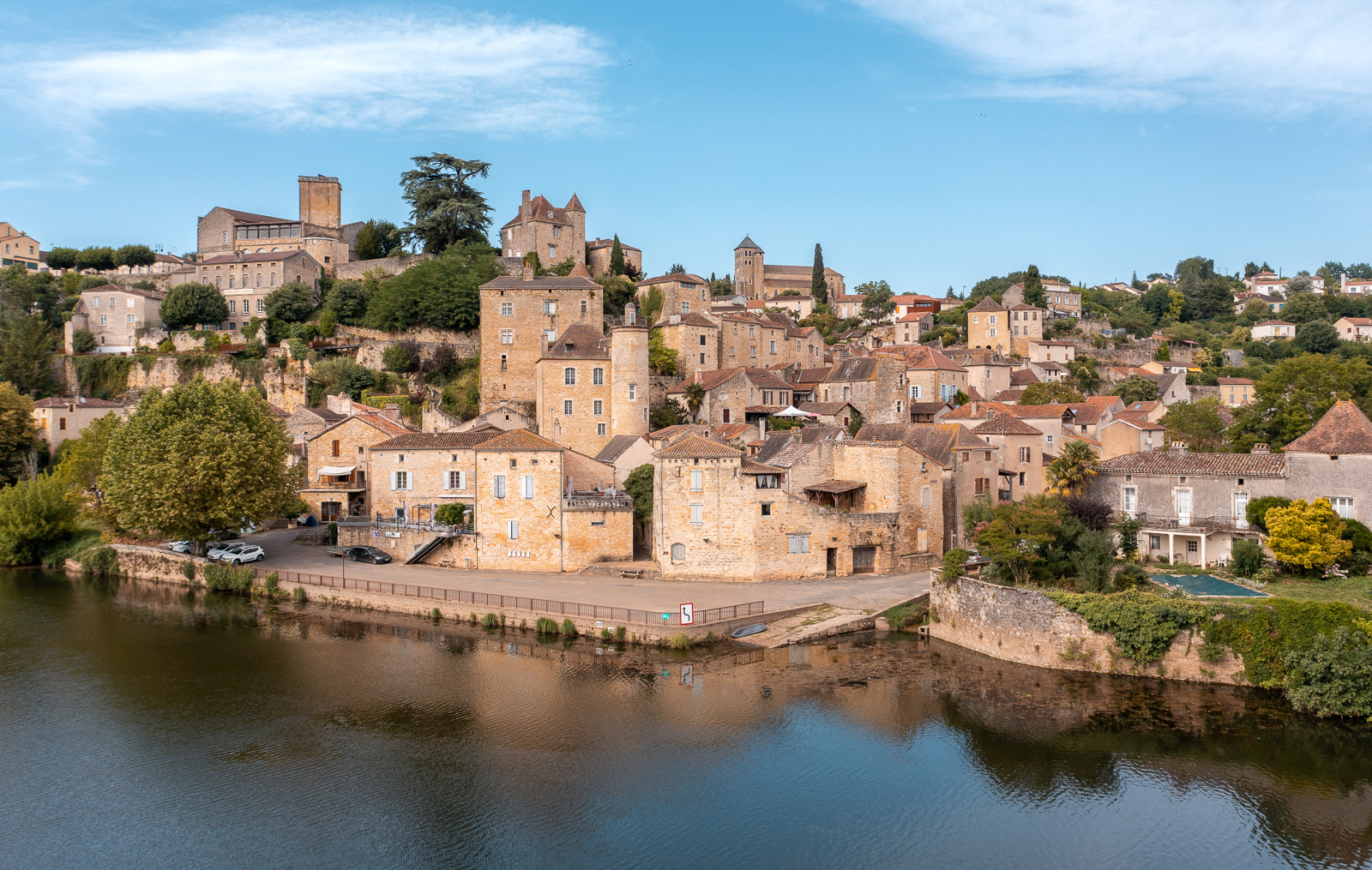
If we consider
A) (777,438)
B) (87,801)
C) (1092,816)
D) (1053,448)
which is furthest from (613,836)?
(1053,448)

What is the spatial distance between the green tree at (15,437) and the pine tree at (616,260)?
33492 millimetres

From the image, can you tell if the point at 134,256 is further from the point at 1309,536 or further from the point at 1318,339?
the point at 1318,339

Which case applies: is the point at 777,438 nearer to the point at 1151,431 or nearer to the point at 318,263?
the point at 1151,431

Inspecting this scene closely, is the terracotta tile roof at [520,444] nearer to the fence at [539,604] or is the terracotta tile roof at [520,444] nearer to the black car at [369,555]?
the fence at [539,604]

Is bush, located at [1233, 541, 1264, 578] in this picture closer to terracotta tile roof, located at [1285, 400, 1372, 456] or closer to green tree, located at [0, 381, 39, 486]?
terracotta tile roof, located at [1285, 400, 1372, 456]

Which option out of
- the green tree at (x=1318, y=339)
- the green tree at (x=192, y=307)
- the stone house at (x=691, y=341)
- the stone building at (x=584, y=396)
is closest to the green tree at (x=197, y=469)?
the stone building at (x=584, y=396)

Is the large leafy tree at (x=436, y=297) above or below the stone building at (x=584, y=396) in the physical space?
above

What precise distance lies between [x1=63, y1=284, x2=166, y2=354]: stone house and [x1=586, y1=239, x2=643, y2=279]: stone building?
27.3 m

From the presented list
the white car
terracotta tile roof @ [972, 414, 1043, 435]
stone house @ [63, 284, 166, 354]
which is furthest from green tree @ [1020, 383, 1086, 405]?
stone house @ [63, 284, 166, 354]

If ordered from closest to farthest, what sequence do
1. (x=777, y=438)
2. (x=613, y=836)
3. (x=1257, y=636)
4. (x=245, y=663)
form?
(x=613, y=836) → (x=1257, y=636) → (x=245, y=663) → (x=777, y=438)

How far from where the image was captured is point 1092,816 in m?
16.8

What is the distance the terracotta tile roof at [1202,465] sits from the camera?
28.2 metres

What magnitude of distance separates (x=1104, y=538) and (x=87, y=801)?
24.5 m

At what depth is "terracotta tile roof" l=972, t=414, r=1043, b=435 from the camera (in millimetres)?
36844
